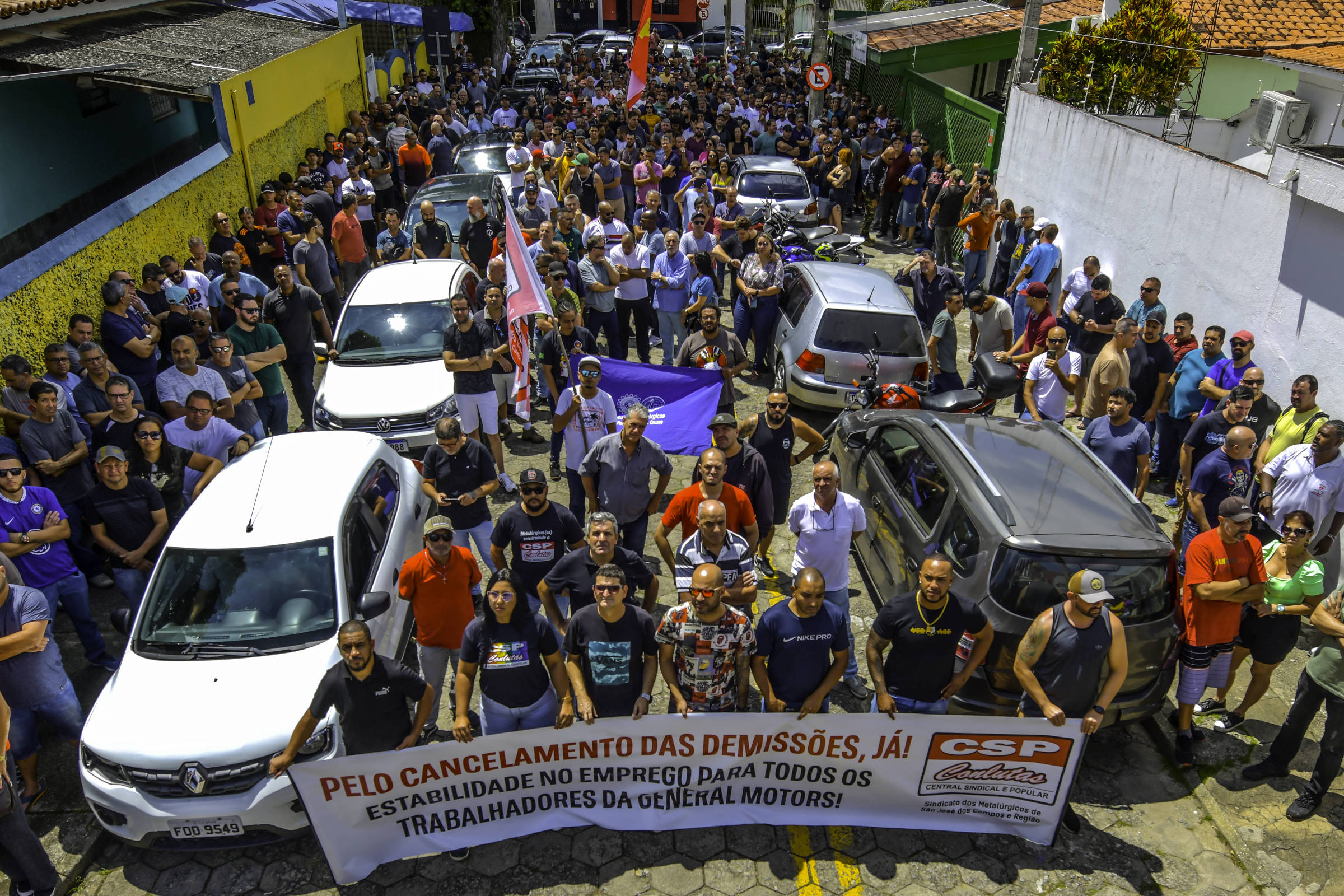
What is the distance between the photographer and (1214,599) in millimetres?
5902

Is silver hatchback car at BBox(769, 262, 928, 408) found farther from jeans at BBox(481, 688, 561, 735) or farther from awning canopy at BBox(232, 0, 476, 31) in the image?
awning canopy at BBox(232, 0, 476, 31)

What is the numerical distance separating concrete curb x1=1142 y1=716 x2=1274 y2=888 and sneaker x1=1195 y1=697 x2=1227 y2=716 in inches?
13.5

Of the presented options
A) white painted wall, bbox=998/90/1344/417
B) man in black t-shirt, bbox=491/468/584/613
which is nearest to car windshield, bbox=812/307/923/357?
white painted wall, bbox=998/90/1344/417

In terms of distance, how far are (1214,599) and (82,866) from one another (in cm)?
695

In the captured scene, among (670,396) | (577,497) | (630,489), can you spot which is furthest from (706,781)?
(670,396)

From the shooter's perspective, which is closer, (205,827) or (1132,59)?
(205,827)

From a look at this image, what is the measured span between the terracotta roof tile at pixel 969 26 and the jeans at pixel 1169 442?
15.2 m

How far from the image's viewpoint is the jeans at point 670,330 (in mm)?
11617

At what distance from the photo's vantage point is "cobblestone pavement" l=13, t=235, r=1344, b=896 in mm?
5254

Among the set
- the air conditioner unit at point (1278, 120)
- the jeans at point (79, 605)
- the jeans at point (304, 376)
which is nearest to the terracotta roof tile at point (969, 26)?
the air conditioner unit at point (1278, 120)

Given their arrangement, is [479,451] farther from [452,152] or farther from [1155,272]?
[452,152]

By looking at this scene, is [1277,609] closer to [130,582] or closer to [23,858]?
[23,858]

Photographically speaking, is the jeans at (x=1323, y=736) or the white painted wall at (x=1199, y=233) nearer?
the jeans at (x=1323, y=736)

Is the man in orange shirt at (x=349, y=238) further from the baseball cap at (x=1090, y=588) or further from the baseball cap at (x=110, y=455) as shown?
the baseball cap at (x=1090, y=588)
